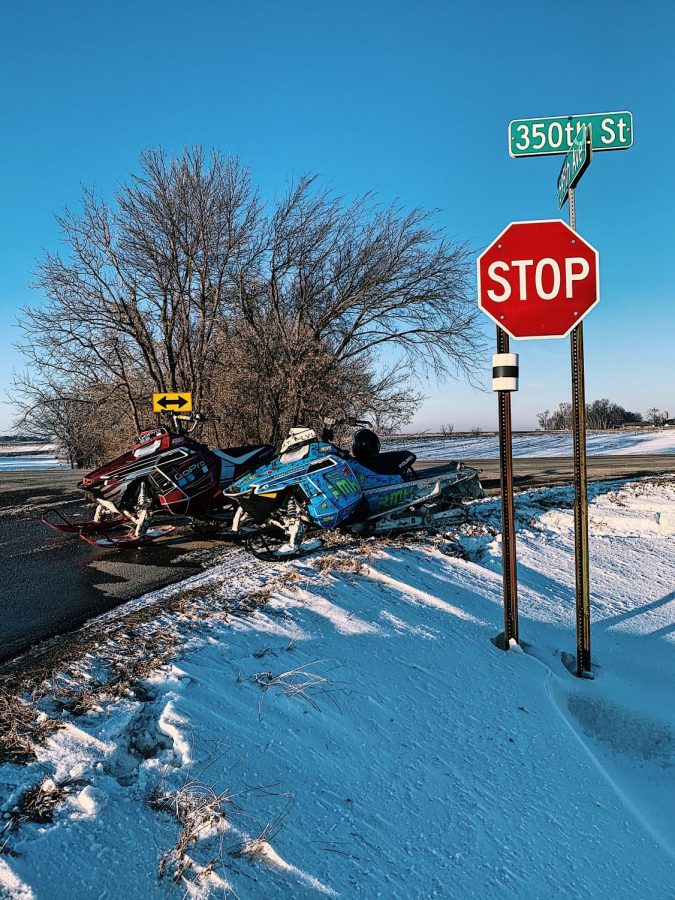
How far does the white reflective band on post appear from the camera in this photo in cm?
381

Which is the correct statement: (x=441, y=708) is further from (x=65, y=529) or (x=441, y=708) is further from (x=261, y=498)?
(x=65, y=529)

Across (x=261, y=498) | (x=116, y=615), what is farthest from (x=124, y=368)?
(x=116, y=615)

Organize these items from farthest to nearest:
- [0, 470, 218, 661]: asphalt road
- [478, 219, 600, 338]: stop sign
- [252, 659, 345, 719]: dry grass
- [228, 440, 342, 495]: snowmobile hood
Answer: [228, 440, 342, 495]: snowmobile hood < [0, 470, 218, 661]: asphalt road < [478, 219, 600, 338]: stop sign < [252, 659, 345, 719]: dry grass

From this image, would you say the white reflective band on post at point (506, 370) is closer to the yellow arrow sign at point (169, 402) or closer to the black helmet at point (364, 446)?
the black helmet at point (364, 446)

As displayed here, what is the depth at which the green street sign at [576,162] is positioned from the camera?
3.59 metres

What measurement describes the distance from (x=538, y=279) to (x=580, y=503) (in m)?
1.49

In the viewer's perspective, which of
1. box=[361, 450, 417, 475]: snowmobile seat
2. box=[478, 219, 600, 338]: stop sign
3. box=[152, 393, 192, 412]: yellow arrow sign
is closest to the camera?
box=[478, 219, 600, 338]: stop sign

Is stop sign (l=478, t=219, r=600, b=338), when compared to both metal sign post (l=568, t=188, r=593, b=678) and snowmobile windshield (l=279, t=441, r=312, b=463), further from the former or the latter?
snowmobile windshield (l=279, t=441, r=312, b=463)

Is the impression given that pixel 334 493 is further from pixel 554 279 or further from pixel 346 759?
pixel 346 759

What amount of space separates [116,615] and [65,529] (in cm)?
326

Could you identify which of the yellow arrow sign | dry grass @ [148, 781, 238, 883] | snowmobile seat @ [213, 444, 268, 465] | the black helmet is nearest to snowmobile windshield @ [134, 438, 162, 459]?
snowmobile seat @ [213, 444, 268, 465]

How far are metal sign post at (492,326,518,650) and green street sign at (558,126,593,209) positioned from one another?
1092 millimetres

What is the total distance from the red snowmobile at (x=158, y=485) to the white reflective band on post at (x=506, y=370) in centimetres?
435

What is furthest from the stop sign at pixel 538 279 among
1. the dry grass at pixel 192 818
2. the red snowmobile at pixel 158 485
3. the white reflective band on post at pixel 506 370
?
the red snowmobile at pixel 158 485
